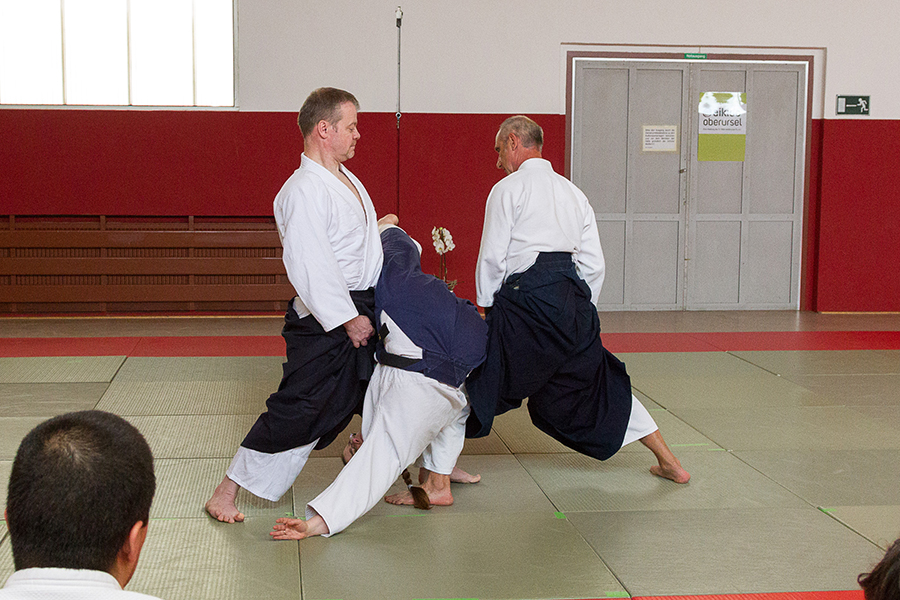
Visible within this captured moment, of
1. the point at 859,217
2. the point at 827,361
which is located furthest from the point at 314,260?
the point at 859,217

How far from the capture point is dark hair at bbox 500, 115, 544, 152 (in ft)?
11.5

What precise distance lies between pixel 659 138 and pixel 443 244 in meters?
2.43

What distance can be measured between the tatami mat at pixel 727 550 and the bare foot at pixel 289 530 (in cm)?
94

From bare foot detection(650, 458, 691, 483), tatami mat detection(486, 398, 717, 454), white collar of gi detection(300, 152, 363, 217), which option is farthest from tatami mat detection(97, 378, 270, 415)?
bare foot detection(650, 458, 691, 483)

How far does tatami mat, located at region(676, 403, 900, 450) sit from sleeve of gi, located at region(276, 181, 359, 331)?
6.90 ft

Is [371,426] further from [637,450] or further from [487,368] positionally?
[637,450]

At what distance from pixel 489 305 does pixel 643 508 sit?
96 cm

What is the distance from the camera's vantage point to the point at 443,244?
25.8 feet

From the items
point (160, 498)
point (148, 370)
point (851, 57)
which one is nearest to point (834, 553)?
point (160, 498)

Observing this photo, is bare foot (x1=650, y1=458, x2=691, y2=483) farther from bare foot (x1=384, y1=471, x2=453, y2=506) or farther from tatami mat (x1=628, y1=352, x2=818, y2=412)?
tatami mat (x1=628, y1=352, x2=818, y2=412)

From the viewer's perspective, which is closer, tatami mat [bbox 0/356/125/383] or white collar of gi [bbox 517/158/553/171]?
white collar of gi [bbox 517/158/553/171]

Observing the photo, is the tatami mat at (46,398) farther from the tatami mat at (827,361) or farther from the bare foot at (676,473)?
the tatami mat at (827,361)

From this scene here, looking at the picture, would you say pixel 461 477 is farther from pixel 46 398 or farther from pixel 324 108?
pixel 46 398

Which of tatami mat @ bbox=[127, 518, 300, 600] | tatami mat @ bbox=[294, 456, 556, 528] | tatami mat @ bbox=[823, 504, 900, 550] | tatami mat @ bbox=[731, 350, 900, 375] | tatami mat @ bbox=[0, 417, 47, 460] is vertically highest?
tatami mat @ bbox=[731, 350, 900, 375]
